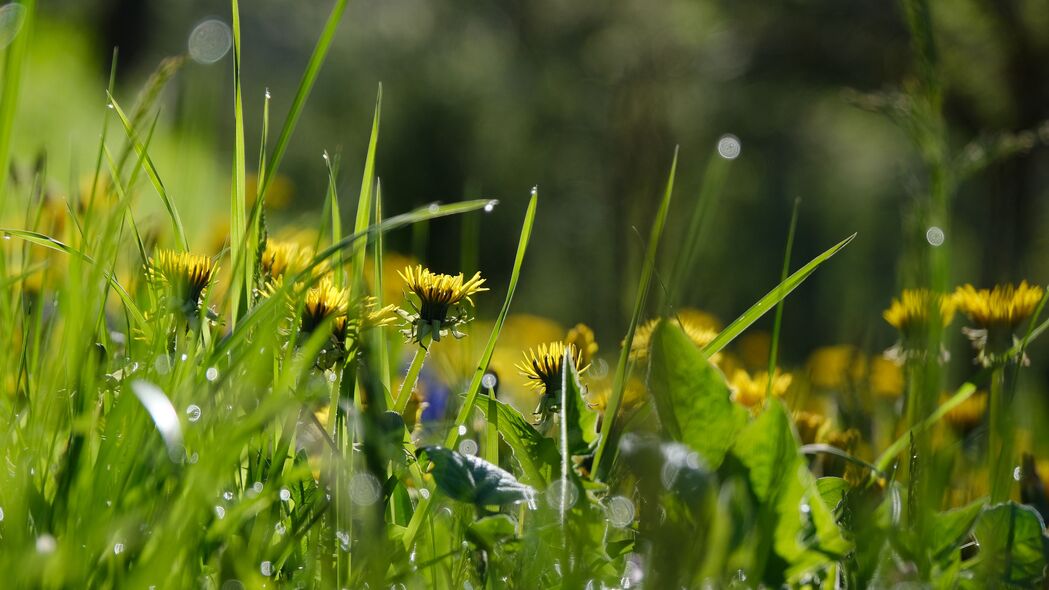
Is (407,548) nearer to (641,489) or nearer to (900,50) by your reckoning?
(641,489)

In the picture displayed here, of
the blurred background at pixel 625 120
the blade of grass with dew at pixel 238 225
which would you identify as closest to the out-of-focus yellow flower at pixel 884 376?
the blade of grass with dew at pixel 238 225

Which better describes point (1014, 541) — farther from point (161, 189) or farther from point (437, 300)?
point (161, 189)

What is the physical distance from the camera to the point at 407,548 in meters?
0.52

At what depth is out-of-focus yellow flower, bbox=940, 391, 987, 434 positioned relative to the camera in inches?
32.7

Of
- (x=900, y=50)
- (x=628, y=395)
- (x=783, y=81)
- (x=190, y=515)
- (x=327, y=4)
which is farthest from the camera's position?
(x=327, y=4)

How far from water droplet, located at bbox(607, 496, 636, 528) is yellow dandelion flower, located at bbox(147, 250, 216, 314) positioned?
0.88 feet

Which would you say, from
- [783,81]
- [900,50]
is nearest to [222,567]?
[900,50]

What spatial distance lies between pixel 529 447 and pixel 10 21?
37 cm

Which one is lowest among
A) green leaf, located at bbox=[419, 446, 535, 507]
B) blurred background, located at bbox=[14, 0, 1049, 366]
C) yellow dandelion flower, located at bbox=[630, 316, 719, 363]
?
green leaf, located at bbox=[419, 446, 535, 507]

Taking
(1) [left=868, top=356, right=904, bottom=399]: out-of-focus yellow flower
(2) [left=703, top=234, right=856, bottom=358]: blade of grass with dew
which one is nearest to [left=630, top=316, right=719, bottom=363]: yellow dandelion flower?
(2) [left=703, top=234, right=856, bottom=358]: blade of grass with dew

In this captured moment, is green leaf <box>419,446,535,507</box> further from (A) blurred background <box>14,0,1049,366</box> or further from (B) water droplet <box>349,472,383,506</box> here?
(A) blurred background <box>14,0,1049,366</box>

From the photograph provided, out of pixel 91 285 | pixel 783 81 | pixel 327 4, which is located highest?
pixel 327 4

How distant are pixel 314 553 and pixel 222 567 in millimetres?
49

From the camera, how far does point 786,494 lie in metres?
0.49
